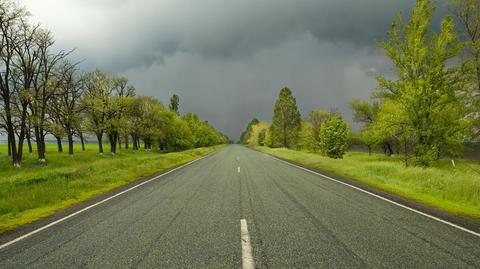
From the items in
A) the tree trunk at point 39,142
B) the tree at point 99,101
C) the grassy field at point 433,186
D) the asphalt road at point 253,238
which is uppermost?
the tree at point 99,101

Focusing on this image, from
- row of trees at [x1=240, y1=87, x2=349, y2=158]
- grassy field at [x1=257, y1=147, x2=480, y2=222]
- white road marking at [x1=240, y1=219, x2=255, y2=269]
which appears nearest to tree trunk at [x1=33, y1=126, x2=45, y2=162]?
grassy field at [x1=257, y1=147, x2=480, y2=222]

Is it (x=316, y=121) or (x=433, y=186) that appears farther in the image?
(x=316, y=121)

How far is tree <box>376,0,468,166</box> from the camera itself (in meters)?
15.6

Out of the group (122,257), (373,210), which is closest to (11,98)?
(122,257)

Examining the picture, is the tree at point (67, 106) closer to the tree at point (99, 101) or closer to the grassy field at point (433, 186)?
the tree at point (99, 101)

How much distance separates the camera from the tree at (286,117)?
59.0 m

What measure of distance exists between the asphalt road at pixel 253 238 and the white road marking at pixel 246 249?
85 mm

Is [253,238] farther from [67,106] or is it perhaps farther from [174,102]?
[174,102]

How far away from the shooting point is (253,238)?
4.63 metres

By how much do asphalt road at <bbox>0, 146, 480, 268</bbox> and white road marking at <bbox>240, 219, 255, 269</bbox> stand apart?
9 cm

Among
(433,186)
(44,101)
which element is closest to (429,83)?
(433,186)

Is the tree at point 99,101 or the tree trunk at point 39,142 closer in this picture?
the tree trunk at point 39,142

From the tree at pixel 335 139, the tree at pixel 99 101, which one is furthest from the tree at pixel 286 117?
the tree at pixel 99 101

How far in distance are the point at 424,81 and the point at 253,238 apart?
16.0 m
